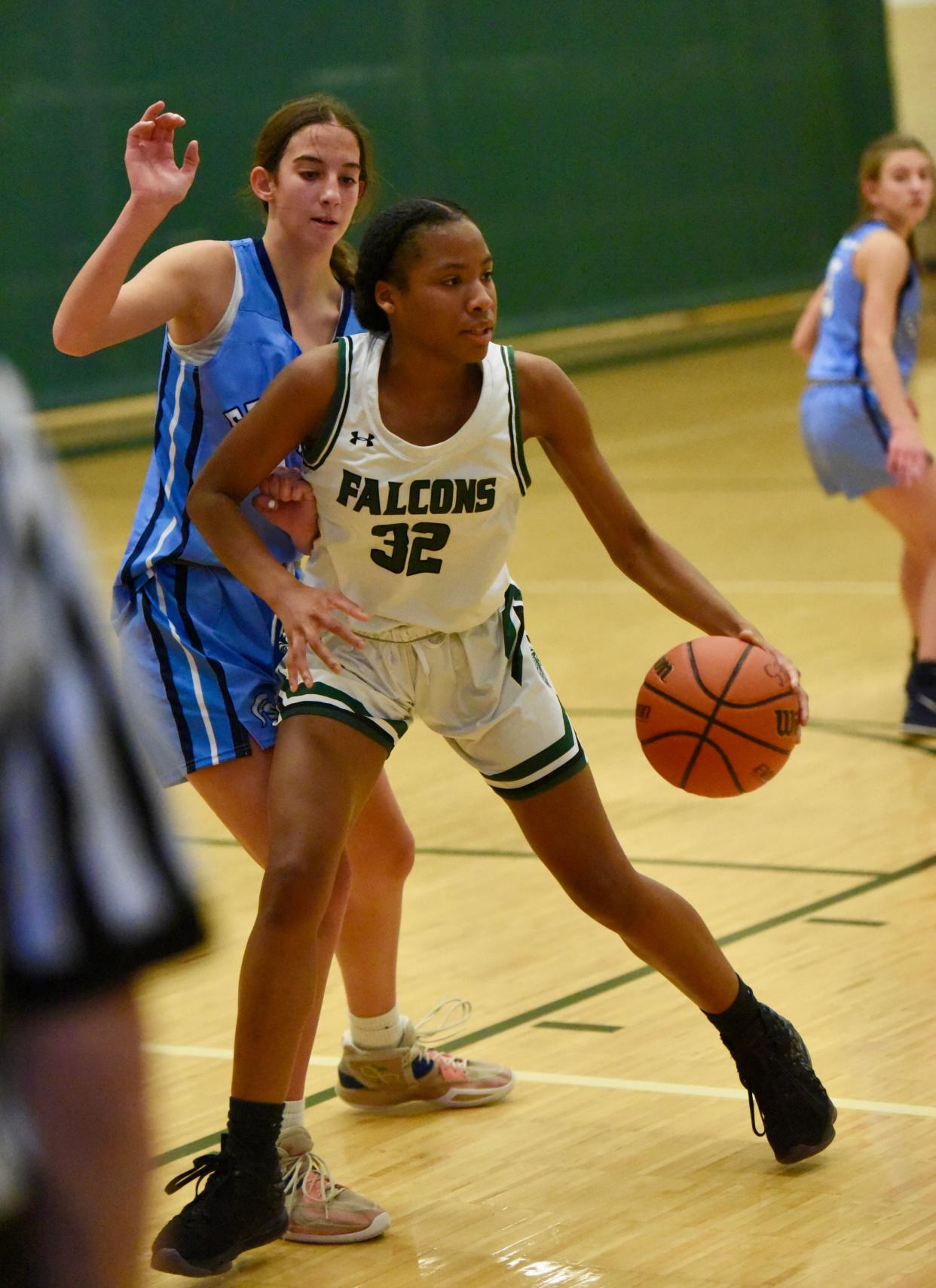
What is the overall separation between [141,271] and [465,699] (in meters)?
0.83

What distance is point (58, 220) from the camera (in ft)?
44.9

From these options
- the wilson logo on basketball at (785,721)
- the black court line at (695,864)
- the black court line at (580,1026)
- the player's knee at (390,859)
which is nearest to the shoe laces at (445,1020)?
the black court line at (580,1026)


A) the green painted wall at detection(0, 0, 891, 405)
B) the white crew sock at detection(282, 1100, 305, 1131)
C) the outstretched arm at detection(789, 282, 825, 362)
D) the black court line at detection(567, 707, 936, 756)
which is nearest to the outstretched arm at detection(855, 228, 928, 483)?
the outstretched arm at detection(789, 282, 825, 362)

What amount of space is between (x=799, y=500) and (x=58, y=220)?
562cm

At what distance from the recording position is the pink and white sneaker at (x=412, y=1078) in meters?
3.70

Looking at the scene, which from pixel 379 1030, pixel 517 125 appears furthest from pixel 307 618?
pixel 517 125

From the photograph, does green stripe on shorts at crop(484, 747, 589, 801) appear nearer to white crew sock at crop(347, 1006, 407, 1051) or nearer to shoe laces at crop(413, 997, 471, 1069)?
white crew sock at crop(347, 1006, 407, 1051)

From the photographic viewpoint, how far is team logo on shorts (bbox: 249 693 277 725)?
3.27 m

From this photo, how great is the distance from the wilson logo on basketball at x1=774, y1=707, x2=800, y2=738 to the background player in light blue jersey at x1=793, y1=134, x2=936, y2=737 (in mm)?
2727

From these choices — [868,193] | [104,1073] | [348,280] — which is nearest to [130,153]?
[348,280]

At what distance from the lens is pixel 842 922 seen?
450cm

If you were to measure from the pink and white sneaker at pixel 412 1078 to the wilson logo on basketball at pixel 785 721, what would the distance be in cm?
86

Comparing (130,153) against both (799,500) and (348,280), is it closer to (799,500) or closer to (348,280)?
(348,280)

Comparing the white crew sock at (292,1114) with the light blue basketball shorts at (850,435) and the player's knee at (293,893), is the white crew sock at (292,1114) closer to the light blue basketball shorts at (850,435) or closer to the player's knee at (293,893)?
the player's knee at (293,893)
